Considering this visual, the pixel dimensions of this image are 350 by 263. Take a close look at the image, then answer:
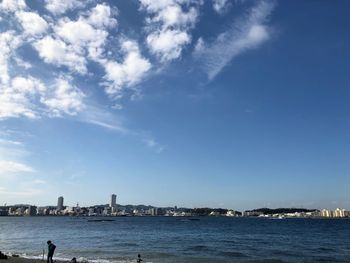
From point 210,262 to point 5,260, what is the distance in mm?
18100

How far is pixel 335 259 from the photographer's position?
4091 cm

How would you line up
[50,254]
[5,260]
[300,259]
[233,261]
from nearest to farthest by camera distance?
[50,254]
[5,260]
[233,261]
[300,259]

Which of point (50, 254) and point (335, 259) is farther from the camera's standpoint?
point (335, 259)

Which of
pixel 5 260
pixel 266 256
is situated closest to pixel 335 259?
pixel 266 256

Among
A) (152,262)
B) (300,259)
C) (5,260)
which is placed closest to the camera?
(5,260)

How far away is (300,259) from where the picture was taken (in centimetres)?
4066

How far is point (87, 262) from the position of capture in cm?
3294

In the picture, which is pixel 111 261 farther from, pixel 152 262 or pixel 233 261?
pixel 233 261

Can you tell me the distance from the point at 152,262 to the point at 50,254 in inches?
418

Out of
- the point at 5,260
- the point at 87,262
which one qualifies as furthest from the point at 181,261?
the point at 5,260

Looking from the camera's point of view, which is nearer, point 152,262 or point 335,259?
point 152,262

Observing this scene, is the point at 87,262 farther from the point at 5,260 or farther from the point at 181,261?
the point at 181,261

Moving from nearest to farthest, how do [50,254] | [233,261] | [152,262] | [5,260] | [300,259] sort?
[50,254] → [5,260] → [152,262] → [233,261] → [300,259]

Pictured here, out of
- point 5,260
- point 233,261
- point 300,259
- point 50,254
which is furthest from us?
point 300,259
